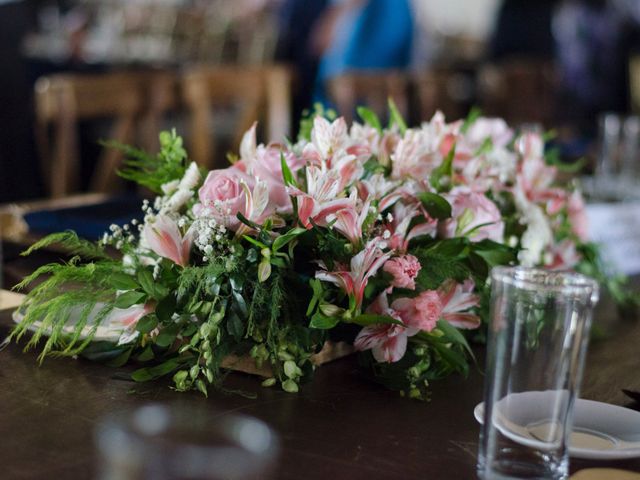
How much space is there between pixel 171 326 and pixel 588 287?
35 cm

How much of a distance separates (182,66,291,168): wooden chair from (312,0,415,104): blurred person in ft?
5.64

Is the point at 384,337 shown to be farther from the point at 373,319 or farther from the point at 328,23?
the point at 328,23

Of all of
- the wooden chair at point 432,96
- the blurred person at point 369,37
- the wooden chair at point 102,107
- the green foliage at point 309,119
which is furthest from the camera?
the blurred person at point 369,37

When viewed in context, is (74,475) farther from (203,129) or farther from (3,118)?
(3,118)

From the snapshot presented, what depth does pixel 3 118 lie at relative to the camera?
363cm

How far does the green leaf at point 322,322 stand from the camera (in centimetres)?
77

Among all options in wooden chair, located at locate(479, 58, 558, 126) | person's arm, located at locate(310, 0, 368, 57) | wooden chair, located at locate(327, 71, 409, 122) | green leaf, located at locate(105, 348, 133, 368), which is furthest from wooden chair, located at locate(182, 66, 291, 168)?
wooden chair, located at locate(479, 58, 558, 126)

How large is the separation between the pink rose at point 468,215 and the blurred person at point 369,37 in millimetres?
3300

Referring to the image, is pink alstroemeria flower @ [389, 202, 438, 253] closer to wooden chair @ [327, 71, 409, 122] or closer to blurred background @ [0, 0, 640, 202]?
blurred background @ [0, 0, 640, 202]

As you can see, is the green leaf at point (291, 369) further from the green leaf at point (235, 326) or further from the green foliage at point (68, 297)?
the green foliage at point (68, 297)

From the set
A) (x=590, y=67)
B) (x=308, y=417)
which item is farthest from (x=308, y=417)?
(x=590, y=67)

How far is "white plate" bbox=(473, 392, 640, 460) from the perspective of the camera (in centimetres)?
62

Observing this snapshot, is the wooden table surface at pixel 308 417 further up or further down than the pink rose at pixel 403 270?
further down

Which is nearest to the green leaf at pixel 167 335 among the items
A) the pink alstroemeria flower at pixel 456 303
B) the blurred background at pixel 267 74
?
the pink alstroemeria flower at pixel 456 303
